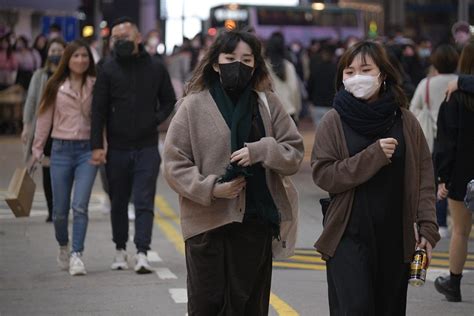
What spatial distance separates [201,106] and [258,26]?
4788 centimetres

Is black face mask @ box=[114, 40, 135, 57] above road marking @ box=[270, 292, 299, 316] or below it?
above

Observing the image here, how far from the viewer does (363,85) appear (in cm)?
608

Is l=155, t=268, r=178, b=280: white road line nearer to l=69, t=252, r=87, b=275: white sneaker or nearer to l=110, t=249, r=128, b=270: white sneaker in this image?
l=110, t=249, r=128, b=270: white sneaker

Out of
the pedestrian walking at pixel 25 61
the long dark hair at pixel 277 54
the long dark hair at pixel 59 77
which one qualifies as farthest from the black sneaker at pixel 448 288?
the pedestrian walking at pixel 25 61

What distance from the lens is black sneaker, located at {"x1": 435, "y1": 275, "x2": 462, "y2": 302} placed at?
891 cm

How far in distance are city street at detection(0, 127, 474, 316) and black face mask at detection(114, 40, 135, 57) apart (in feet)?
5.72

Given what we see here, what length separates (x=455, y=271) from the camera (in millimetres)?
8820

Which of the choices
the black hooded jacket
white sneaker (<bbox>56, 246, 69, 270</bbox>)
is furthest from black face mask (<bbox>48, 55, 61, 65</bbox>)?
white sneaker (<bbox>56, 246, 69, 270</bbox>)

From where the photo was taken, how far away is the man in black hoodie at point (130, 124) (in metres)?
10.0

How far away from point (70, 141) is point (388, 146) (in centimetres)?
483

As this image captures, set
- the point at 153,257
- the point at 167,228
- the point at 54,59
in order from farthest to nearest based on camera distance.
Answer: the point at 167,228 < the point at 54,59 < the point at 153,257

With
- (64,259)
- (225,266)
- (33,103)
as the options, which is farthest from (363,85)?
(33,103)

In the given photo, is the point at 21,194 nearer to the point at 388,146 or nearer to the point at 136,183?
the point at 136,183

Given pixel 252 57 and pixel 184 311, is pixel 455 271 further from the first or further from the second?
pixel 252 57
